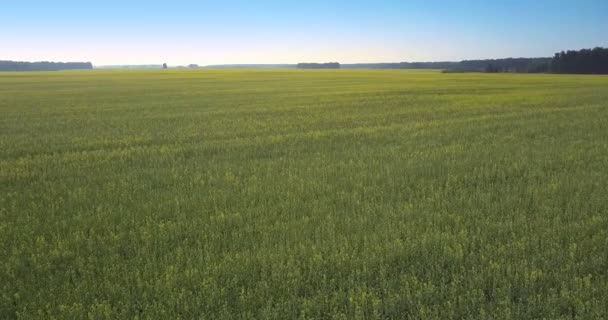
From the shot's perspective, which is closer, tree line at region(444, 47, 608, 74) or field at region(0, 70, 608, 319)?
field at region(0, 70, 608, 319)

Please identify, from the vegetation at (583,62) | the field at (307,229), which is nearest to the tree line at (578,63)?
the vegetation at (583,62)

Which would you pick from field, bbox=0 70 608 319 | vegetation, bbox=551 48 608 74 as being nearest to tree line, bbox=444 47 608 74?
vegetation, bbox=551 48 608 74

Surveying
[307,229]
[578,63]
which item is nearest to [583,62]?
[578,63]

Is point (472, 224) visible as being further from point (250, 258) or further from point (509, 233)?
point (250, 258)

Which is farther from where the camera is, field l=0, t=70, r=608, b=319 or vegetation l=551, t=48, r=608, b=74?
vegetation l=551, t=48, r=608, b=74

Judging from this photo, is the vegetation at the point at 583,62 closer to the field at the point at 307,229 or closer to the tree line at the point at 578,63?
the tree line at the point at 578,63

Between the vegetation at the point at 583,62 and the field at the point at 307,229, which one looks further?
A: the vegetation at the point at 583,62

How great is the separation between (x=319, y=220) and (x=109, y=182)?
468cm

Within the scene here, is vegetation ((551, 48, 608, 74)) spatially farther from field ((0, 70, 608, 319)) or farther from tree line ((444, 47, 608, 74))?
field ((0, 70, 608, 319))

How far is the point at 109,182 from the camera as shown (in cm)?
1021

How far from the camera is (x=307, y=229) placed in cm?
718

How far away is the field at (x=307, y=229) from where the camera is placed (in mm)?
5145

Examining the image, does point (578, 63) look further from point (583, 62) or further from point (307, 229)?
point (307, 229)

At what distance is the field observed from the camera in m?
5.14
